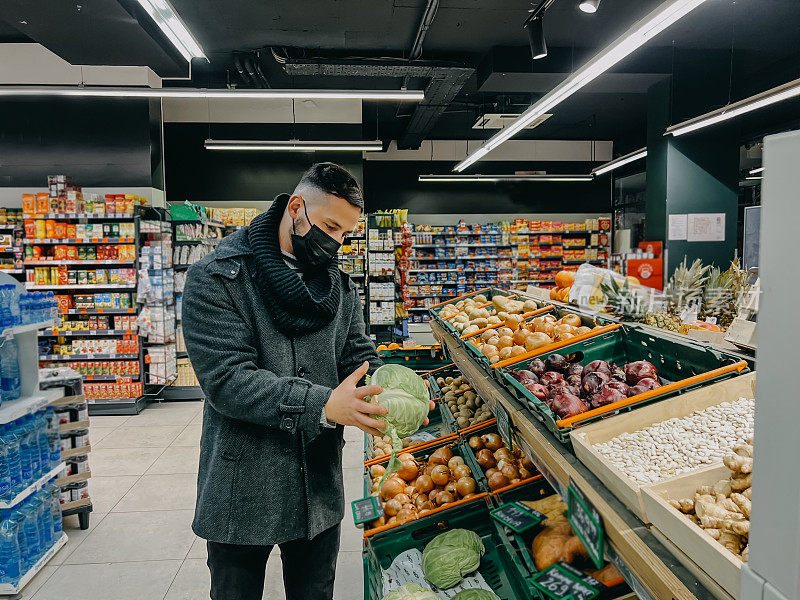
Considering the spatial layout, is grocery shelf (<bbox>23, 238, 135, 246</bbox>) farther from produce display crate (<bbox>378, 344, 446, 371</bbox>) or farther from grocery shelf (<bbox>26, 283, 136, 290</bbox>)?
produce display crate (<bbox>378, 344, 446, 371</bbox>)

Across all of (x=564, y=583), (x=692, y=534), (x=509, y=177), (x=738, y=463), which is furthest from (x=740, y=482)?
(x=509, y=177)

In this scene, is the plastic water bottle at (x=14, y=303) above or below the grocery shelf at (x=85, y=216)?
below

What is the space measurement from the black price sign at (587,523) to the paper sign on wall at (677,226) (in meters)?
7.21

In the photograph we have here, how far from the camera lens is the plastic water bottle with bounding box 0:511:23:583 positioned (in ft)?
9.52

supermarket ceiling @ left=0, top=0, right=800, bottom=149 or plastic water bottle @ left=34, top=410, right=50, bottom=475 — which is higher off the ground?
supermarket ceiling @ left=0, top=0, right=800, bottom=149

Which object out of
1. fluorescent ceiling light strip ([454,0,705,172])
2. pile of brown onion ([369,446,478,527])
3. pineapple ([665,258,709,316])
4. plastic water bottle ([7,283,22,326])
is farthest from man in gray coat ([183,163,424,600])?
fluorescent ceiling light strip ([454,0,705,172])

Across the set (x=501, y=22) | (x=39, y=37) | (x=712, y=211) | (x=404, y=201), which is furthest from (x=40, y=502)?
(x=404, y=201)

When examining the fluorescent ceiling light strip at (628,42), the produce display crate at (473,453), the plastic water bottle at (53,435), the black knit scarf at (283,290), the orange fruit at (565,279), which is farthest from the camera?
the orange fruit at (565,279)

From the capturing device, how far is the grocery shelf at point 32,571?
291cm

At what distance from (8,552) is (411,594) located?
2.44 m

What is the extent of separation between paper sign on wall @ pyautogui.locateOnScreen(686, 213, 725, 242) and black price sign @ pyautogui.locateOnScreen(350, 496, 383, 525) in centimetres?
693

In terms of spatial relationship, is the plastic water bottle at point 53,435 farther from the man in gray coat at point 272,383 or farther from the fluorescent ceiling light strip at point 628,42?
the fluorescent ceiling light strip at point 628,42

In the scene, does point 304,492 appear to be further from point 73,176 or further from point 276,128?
point 276,128

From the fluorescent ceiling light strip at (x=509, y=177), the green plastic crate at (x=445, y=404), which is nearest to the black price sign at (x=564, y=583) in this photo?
the green plastic crate at (x=445, y=404)
